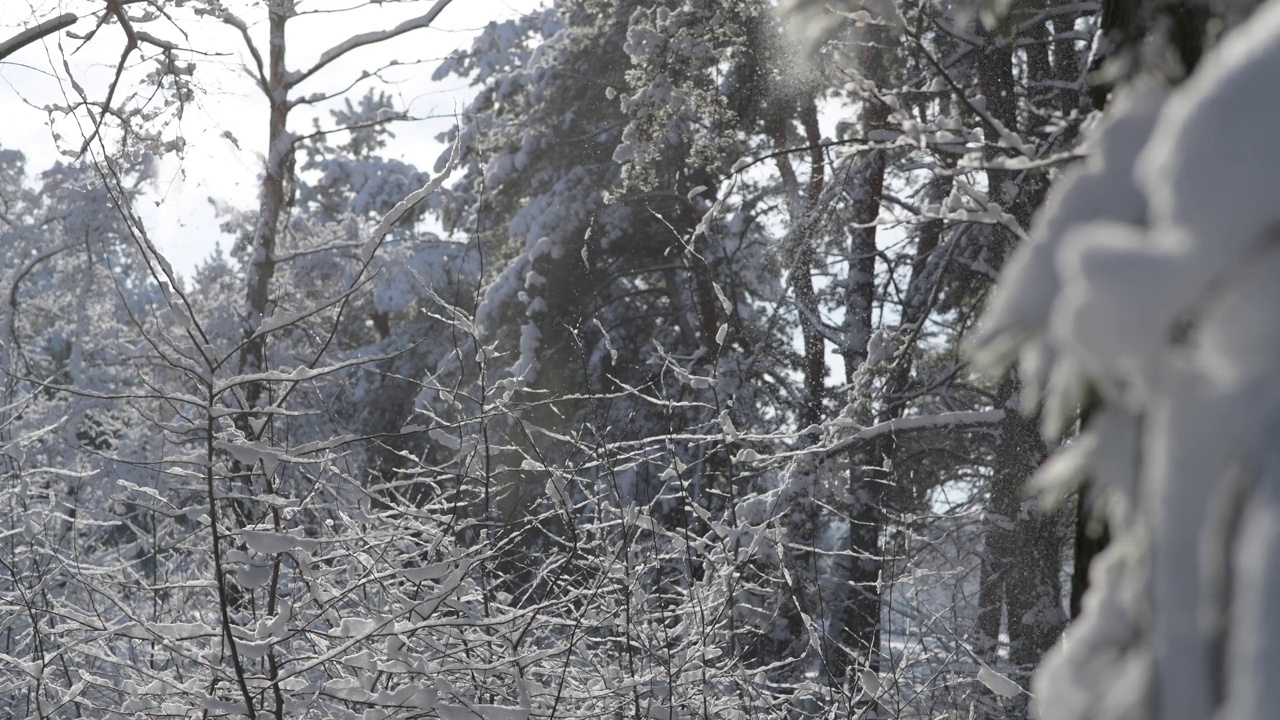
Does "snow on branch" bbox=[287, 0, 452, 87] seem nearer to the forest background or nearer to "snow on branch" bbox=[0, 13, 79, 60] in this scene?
the forest background

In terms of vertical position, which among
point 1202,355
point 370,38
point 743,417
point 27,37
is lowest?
point 1202,355

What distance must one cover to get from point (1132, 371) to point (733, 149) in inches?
515

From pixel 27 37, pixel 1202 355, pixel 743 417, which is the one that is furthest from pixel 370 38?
pixel 1202 355

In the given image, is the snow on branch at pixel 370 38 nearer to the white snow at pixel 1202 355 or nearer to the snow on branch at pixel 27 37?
the snow on branch at pixel 27 37

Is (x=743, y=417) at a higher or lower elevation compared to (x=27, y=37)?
lower

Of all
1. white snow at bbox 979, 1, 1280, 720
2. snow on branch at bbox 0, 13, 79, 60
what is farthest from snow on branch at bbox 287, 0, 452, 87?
white snow at bbox 979, 1, 1280, 720

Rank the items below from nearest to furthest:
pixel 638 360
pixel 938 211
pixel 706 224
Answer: pixel 938 211 < pixel 706 224 < pixel 638 360

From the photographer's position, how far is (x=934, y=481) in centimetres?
1199

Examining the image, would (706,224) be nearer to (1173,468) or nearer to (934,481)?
(1173,468)

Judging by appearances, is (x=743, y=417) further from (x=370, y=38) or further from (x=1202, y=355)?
(x=1202, y=355)

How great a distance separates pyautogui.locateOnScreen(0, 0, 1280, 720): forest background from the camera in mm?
715

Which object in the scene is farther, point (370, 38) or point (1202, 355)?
point (370, 38)

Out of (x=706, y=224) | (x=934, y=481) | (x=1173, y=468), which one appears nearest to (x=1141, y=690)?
(x=1173, y=468)

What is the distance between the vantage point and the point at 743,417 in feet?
39.8
